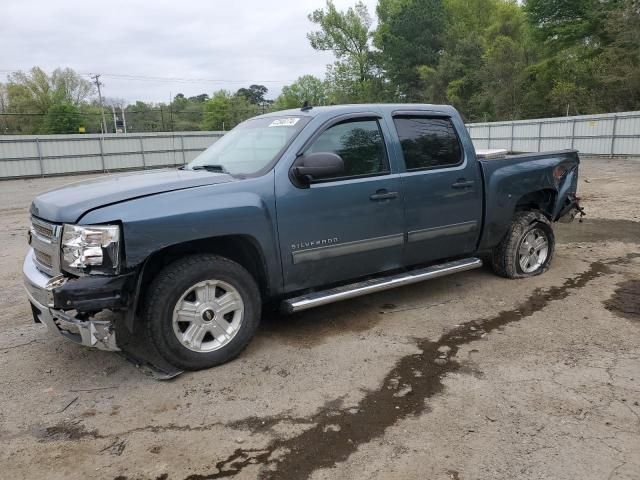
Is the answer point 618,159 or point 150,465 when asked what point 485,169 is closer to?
point 150,465

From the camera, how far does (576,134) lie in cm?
2403

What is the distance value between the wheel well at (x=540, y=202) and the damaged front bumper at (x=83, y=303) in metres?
4.31

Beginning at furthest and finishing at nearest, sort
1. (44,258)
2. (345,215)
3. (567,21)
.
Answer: (567,21) → (345,215) → (44,258)

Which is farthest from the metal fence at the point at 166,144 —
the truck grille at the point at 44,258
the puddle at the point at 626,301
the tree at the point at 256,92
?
the tree at the point at 256,92

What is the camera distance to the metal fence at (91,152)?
23625 mm

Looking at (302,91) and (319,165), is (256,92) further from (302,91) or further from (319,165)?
(319,165)

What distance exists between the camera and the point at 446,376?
3.55 m

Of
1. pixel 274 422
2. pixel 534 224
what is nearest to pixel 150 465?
pixel 274 422

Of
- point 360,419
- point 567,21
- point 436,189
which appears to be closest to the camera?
point 360,419

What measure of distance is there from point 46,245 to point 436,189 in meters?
3.24

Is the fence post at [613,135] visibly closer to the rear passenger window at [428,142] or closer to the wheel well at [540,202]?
the wheel well at [540,202]

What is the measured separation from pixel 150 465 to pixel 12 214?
1185 cm

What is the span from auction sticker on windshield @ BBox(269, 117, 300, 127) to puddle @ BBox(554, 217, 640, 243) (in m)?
5.07

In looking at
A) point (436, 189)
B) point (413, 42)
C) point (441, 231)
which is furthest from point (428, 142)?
point (413, 42)
